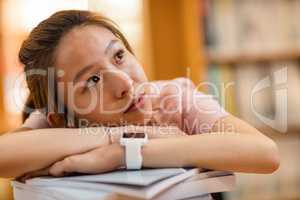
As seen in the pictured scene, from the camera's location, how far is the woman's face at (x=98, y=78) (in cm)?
68

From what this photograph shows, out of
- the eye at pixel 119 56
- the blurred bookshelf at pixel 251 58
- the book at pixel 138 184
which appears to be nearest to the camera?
the book at pixel 138 184

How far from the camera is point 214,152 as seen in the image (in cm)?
60

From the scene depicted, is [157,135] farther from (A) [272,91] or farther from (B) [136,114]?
(A) [272,91]

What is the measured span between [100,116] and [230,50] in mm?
1351

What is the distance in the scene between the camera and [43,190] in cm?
59

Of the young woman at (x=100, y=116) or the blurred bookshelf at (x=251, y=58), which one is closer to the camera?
the young woman at (x=100, y=116)

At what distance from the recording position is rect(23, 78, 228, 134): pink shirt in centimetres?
74

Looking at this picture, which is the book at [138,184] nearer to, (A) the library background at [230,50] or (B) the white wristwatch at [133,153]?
(B) the white wristwatch at [133,153]

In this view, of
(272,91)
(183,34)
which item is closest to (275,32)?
(272,91)

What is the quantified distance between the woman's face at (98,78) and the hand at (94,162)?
→ 95 mm

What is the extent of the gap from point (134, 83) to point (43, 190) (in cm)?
22

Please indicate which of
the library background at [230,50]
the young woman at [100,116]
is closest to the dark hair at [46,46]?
the young woman at [100,116]

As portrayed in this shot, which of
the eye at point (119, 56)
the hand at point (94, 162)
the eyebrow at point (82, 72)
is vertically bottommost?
the hand at point (94, 162)

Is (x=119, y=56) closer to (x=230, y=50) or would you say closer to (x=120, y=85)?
(x=120, y=85)
